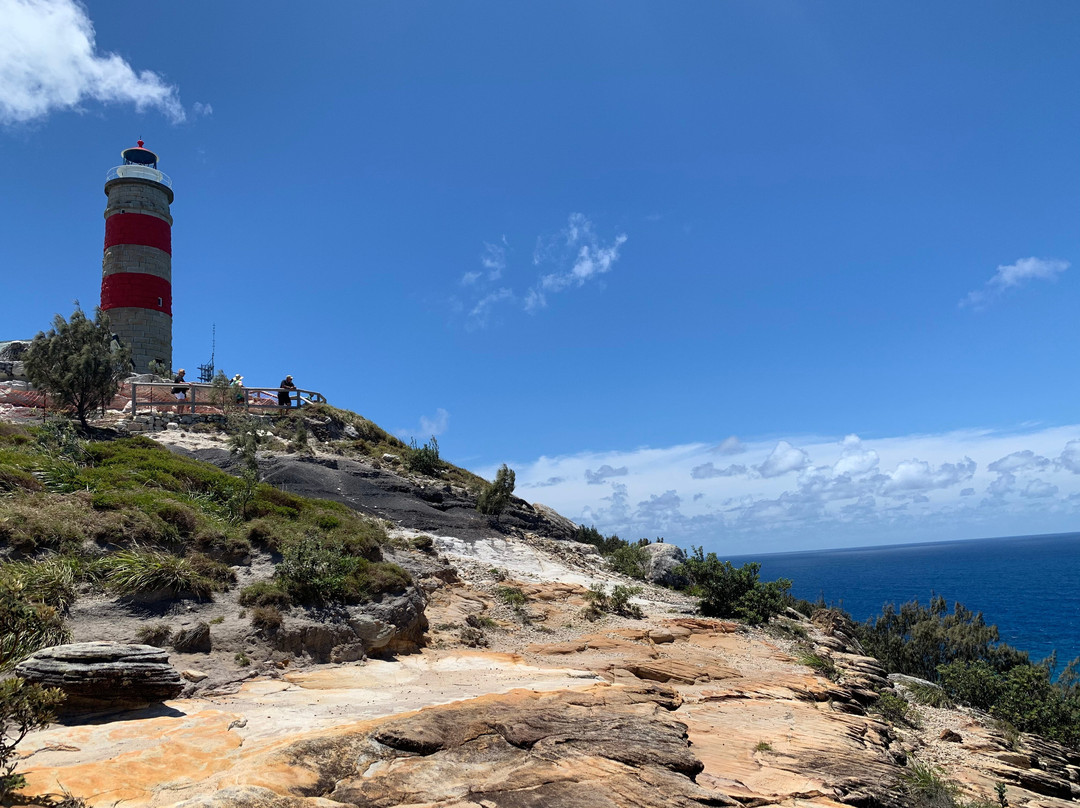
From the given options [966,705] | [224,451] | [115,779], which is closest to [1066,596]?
[966,705]

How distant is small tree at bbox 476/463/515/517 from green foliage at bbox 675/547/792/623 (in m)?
10.3

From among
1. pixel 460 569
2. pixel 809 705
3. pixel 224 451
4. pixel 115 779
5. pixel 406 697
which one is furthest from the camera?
pixel 224 451

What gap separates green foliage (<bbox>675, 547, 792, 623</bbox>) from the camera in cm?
1717

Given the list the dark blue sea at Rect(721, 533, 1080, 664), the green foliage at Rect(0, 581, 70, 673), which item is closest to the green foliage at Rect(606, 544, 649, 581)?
the dark blue sea at Rect(721, 533, 1080, 664)

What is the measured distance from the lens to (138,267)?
131 feet

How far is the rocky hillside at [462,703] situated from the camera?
5.76 m

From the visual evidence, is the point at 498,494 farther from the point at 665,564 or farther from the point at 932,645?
the point at 932,645

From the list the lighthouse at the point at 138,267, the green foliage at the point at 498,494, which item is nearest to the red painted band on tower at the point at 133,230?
the lighthouse at the point at 138,267

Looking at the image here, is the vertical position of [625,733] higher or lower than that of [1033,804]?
higher

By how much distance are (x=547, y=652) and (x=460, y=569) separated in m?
6.45

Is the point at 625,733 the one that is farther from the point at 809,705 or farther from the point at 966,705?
the point at 966,705

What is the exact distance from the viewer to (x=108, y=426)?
2620cm

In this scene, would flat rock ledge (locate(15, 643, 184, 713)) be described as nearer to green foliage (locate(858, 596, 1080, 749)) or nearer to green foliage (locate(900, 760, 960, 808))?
green foliage (locate(900, 760, 960, 808))

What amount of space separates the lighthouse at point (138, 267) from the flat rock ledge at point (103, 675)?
121ft
